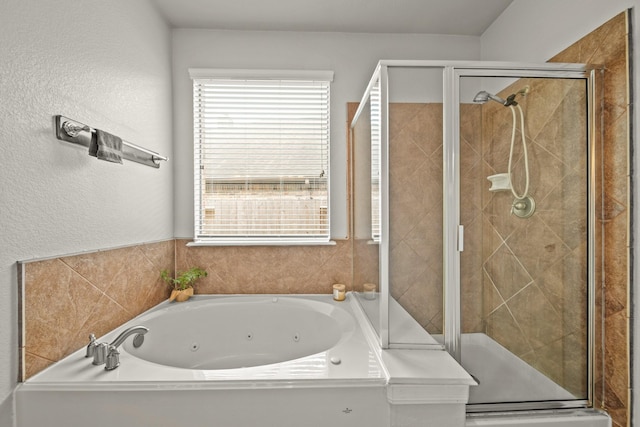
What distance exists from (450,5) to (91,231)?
2444 mm

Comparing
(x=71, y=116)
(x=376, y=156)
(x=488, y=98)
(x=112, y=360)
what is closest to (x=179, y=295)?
(x=112, y=360)

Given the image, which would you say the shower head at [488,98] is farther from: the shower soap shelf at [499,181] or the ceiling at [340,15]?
the ceiling at [340,15]

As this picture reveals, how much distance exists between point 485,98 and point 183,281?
2058mm

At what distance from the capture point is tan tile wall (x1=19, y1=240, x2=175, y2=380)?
1.10 metres

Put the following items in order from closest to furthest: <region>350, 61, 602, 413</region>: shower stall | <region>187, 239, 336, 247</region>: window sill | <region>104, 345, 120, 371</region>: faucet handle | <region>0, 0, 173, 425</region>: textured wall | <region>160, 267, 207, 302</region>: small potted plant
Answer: <region>0, 0, 173, 425</region>: textured wall, <region>104, 345, 120, 371</region>: faucet handle, <region>350, 61, 602, 413</region>: shower stall, <region>160, 267, 207, 302</region>: small potted plant, <region>187, 239, 336, 247</region>: window sill

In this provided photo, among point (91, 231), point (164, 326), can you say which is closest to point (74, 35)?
point (91, 231)

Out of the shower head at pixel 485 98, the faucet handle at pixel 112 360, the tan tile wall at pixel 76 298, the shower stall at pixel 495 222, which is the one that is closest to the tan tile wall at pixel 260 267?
the tan tile wall at pixel 76 298

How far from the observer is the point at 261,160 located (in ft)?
7.18

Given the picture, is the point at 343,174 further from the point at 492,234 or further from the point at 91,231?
the point at 91,231

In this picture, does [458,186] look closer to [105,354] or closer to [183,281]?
[105,354]

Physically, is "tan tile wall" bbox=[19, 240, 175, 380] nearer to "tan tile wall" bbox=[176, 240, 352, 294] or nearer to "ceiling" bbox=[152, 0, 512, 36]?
"tan tile wall" bbox=[176, 240, 352, 294]

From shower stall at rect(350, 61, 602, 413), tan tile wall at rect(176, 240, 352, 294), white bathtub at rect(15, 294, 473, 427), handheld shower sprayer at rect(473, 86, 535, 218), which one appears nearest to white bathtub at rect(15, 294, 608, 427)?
white bathtub at rect(15, 294, 473, 427)

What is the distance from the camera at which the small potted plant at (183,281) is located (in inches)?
79.0

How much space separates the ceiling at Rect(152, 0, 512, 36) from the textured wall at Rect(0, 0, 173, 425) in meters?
0.33
